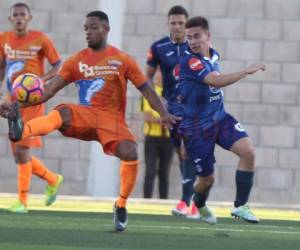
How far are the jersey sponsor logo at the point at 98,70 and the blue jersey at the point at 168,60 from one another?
2315 mm

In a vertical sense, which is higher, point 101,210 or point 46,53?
point 46,53

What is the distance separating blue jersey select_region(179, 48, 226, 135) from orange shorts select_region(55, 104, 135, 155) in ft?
2.90

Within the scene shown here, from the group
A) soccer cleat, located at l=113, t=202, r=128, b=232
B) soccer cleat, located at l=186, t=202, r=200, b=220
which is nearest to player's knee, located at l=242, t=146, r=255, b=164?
soccer cleat, located at l=113, t=202, r=128, b=232

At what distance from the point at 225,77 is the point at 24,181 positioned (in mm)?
3053

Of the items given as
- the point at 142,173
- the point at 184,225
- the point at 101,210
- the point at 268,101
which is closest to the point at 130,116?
the point at 142,173

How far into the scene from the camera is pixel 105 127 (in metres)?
10.6

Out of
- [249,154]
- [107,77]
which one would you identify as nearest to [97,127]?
[107,77]

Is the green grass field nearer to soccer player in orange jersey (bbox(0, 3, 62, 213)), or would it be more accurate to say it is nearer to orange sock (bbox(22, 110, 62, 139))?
soccer player in orange jersey (bbox(0, 3, 62, 213))

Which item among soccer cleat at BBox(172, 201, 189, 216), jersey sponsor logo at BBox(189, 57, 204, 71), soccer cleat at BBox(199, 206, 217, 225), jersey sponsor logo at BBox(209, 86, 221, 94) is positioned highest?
jersey sponsor logo at BBox(189, 57, 204, 71)

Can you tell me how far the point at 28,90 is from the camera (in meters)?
10.6

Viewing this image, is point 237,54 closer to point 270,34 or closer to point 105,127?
point 270,34

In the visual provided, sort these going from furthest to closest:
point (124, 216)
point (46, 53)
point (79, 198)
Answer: point (79, 198) < point (46, 53) < point (124, 216)

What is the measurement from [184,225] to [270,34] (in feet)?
19.3

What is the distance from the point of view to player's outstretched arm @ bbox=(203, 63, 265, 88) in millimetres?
10198
